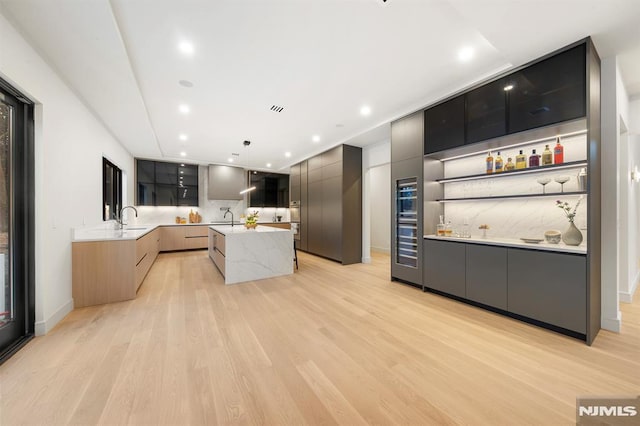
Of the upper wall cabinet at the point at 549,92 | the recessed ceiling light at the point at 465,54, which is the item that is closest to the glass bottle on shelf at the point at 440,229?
the upper wall cabinet at the point at 549,92

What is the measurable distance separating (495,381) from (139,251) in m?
4.63

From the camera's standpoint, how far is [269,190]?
29.1 feet

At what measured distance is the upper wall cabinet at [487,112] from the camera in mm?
2699

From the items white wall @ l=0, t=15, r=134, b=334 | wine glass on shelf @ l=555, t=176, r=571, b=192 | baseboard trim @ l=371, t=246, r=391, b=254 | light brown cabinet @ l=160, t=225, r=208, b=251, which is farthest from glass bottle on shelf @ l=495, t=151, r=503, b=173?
light brown cabinet @ l=160, t=225, r=208, b=251

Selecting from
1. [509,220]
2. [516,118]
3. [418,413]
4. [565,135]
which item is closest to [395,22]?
[516,118]

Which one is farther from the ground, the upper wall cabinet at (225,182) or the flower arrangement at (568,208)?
the upper wall cabinet at (225,182)

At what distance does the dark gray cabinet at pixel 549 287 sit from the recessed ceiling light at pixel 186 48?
13.3 feet

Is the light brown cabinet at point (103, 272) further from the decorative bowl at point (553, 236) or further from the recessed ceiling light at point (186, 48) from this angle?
the decorative bowl at point (553, 236)

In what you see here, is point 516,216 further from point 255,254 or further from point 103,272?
point 103,272

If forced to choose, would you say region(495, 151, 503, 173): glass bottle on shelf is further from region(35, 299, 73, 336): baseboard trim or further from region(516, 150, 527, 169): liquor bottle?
region(35, 299, 73, 336): baseboard trim

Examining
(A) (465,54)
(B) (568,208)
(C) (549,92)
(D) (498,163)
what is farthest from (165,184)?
(B) (568,208)

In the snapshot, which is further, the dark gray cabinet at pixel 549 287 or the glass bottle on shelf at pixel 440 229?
the glass bottle on shelf at pixel 440 229

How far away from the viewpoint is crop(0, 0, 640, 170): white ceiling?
186 cm

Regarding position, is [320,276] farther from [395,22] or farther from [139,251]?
[395,22]
